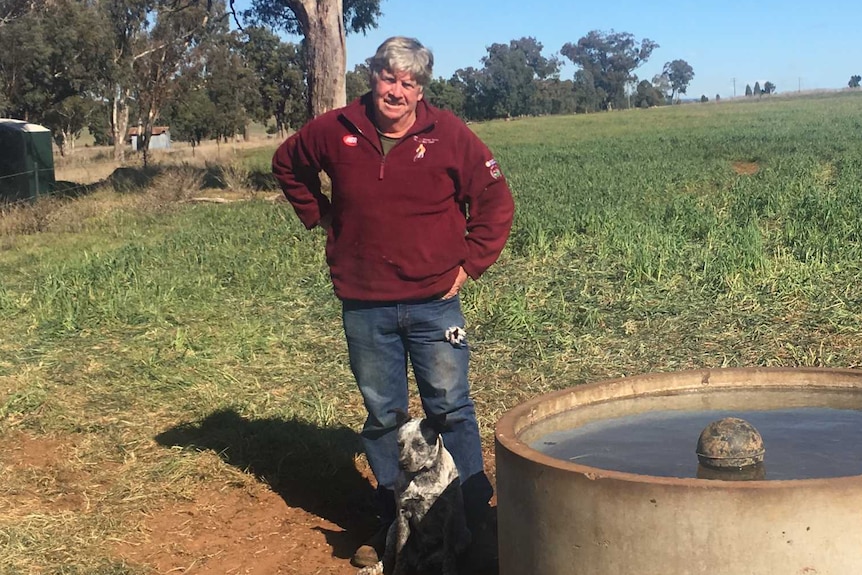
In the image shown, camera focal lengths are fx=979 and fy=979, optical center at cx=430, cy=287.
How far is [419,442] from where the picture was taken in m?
3.60

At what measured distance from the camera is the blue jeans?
12.5 feet

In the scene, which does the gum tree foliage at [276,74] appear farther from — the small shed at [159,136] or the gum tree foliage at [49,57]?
the small shed at [159,136]

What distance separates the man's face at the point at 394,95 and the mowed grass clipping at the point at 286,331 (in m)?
2.19

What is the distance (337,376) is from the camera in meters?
6.67

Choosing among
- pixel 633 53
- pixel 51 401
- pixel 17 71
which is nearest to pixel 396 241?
pixel 51 401

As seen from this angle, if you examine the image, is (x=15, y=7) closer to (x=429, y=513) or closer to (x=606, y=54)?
(x=429, y=513)

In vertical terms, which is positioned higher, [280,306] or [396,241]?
[396,241]

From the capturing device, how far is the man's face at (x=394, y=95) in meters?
3.55

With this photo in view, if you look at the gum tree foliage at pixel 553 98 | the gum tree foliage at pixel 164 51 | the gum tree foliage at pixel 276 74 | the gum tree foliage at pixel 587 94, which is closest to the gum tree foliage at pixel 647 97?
the gum tree foliage at pixel 587 94

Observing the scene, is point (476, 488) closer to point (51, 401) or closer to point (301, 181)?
point (301, 181)

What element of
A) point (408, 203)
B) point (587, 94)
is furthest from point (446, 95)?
point (408, 203)

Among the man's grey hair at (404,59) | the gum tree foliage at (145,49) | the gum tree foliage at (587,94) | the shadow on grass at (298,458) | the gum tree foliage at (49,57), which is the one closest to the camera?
the man's grey hair at (404,59)

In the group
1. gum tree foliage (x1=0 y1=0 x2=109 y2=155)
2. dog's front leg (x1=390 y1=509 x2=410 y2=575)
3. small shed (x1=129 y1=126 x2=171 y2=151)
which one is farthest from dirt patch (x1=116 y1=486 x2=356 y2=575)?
small shed (x1=129 y1=126 x2=171 y2=151)

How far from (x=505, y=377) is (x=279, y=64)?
57.8 m
